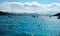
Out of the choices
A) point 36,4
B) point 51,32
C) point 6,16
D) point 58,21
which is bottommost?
point 51,32

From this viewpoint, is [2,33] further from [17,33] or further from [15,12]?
[15,12]

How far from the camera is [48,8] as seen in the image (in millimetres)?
2086

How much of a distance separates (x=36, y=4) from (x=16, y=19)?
389mm

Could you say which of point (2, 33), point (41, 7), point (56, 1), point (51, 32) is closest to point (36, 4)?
point (41, 7)

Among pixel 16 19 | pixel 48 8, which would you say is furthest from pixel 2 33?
pixel 48 8

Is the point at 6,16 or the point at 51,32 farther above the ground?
the point at 6,16

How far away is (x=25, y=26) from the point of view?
203 cm

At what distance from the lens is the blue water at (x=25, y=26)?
2020 millimetres

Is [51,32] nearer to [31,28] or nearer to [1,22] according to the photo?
[31,28]

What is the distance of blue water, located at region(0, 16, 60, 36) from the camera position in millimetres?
2020

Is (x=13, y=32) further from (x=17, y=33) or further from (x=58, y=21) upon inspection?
(x=58, y=21)

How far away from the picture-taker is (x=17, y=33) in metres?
2.02

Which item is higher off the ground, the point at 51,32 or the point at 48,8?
the point at 48,8

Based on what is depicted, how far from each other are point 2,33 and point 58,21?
0.89 metres
